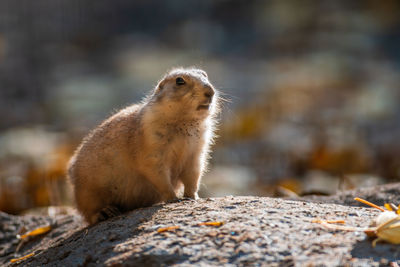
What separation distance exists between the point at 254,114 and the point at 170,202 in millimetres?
6810

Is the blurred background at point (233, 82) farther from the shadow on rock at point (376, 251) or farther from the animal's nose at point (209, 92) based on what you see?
the shadow on rock at point (376, 251)

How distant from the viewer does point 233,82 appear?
14.0 metres

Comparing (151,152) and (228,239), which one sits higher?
(151,152)

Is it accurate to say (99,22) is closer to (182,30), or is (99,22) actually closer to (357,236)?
(182,30)

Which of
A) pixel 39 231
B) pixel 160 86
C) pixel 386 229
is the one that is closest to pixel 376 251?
pixel 386 229

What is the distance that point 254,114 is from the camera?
1150cm

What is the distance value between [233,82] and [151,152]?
9.05m

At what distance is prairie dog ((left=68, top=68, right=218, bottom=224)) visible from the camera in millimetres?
5188

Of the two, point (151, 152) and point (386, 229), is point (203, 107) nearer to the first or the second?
point (151, 152)

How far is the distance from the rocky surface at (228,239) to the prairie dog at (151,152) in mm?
584

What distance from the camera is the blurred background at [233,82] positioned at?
884cm

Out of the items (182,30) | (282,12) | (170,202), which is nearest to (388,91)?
(282,12)

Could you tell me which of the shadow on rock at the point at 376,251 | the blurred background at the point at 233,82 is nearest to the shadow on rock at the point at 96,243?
the shadow on rock at the point at 376,251

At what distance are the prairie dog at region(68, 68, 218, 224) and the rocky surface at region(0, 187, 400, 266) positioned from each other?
0.58m
